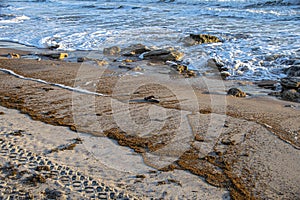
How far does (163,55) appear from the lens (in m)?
9.08

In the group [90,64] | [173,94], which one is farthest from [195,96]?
[90,64]

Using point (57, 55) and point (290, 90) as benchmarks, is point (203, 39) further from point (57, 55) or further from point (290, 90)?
point (290, 90)

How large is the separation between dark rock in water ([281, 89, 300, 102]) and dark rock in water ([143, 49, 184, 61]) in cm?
364

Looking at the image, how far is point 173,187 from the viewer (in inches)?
122

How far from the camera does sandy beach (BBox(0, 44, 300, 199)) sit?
10.1ft

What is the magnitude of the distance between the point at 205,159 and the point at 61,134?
1.85 metres

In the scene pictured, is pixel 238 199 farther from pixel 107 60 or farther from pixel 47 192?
pixel 107 60

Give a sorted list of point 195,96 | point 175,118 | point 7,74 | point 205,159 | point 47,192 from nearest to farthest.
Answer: point 47,192 → point 205,159 → point 175,118 → point 195,96 → point 7,74

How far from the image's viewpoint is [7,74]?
7086mm

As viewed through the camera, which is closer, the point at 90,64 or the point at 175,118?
the point at 175,118

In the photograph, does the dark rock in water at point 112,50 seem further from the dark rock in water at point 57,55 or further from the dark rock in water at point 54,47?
the dark rock in water at point 54,47

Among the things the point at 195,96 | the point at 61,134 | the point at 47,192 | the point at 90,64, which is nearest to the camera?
the point at 47,192

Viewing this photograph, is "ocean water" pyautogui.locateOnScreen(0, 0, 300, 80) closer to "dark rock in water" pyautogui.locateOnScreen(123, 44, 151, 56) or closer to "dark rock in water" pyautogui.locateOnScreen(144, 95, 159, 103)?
"dark rock in water" pyautogui.locateOnScreen(123, 44, 151, 56)

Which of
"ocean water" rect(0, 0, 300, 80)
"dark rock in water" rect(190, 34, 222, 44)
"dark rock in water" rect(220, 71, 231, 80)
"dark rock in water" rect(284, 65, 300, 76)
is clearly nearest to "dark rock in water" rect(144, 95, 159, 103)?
"dark rock in water" rect(220, 71, 231, 80)
